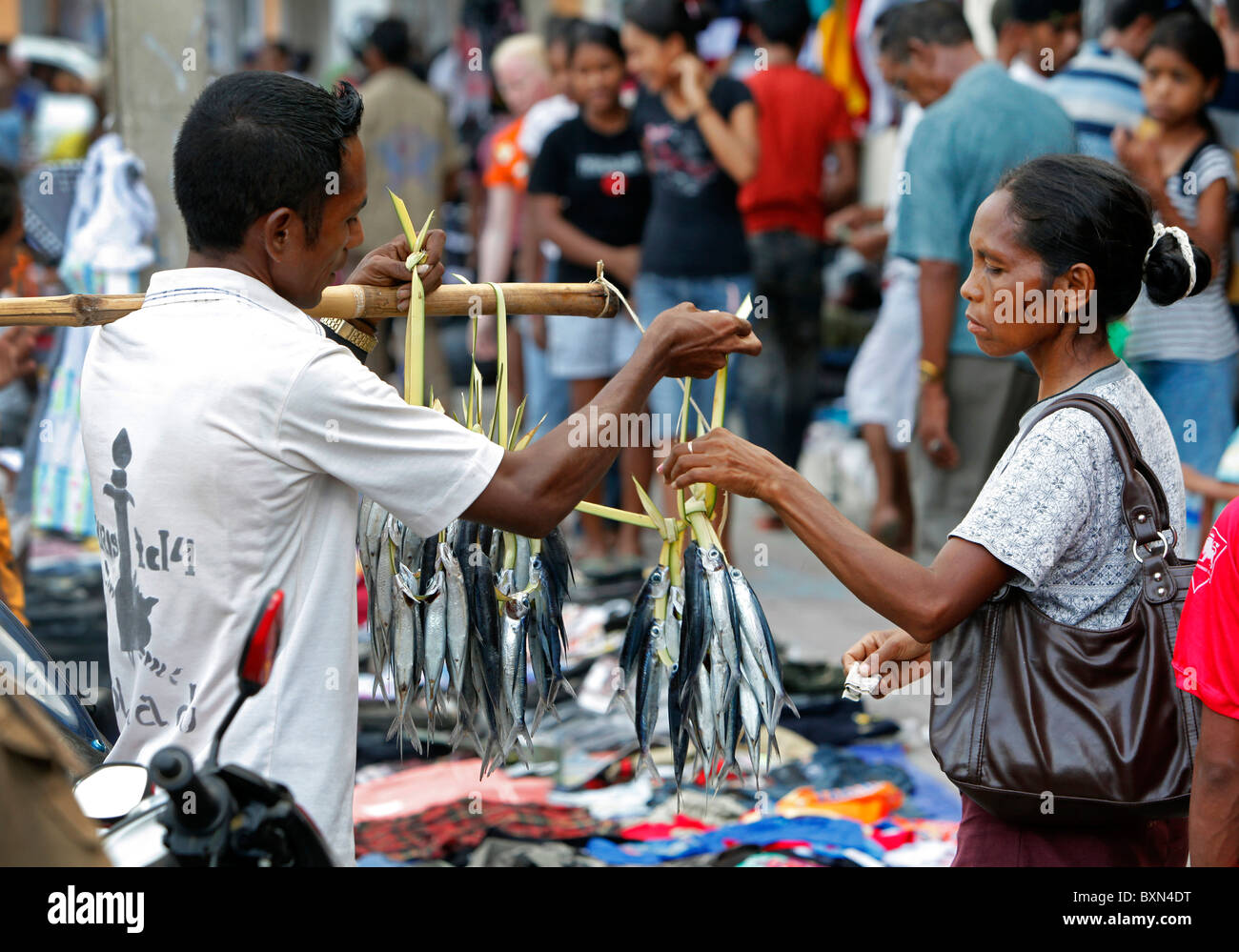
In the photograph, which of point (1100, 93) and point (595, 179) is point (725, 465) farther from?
point (595, 179)

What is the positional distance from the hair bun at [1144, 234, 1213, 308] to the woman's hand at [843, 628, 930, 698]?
73 centimetres

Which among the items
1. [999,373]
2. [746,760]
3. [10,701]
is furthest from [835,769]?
[10,701]

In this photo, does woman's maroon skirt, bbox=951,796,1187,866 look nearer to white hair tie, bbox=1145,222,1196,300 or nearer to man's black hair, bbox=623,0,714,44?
white hair tie, bbox=1145,222,1196,300

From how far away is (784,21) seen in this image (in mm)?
7043

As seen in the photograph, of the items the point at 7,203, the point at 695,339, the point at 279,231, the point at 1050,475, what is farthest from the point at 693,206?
the point at 279,231

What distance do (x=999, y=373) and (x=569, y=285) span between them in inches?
105

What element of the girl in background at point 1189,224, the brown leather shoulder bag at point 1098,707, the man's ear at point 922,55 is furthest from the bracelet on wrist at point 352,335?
the man's ear at point 922,55

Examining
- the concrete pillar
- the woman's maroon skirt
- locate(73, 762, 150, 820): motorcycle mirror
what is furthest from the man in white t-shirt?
the concrete pillar

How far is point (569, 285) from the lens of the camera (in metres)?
2.59

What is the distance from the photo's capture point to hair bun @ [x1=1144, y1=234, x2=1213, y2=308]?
224 centimetres

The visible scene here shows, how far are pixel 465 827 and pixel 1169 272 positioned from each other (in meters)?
2.56

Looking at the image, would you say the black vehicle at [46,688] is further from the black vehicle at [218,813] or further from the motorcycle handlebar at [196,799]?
the motorcycle handlebar at [196,799]

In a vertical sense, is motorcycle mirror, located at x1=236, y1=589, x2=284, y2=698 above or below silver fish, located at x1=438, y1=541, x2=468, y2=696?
above
